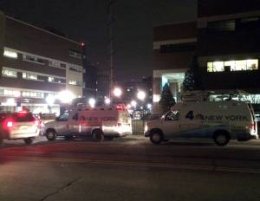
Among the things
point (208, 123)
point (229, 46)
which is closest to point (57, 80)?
point (229, 46)

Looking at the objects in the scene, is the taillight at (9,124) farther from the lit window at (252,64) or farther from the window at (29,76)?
the window at (29,76)

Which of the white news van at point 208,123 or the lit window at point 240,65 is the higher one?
the lit window at point 240,65

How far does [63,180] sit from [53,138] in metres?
17.5

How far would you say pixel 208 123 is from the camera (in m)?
24.0

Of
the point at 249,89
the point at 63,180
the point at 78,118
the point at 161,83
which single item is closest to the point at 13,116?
the point at 78,118

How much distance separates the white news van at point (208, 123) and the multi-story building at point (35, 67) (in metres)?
56.1

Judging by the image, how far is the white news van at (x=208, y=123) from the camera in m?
23.5

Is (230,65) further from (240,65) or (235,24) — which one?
(235,24)

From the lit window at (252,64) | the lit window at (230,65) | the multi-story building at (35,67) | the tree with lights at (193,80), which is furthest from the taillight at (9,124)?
the multi-story building at (35,67)

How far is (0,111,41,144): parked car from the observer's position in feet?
81.1

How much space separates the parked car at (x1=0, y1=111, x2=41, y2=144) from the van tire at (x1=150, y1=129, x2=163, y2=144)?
19.6 ft

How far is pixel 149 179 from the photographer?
12016 millimetres

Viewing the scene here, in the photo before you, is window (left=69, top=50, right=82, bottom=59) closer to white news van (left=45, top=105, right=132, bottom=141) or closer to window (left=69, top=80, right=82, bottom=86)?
window (left=69, top=80, right=82, bottom=86)

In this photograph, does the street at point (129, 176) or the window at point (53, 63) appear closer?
the street at point (129, 176)
